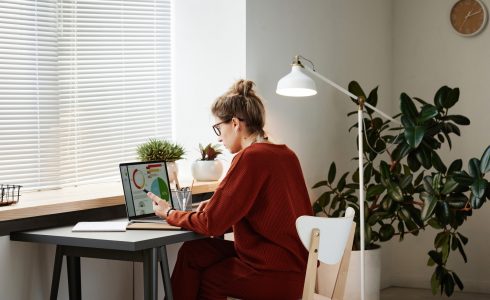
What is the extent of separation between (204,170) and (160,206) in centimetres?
82

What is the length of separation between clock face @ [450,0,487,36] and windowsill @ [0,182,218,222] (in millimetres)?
2206

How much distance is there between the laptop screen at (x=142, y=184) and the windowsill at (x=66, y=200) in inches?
6.9

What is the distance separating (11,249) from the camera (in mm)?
2947

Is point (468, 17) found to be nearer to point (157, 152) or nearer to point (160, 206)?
point (157, 152)

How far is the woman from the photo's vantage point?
9.52 ft

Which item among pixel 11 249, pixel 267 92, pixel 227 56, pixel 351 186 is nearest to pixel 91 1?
pixel 227 56

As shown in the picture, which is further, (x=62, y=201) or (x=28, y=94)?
(x=28, y=94)

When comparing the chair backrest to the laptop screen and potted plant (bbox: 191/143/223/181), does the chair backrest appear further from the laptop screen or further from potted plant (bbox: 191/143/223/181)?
potted plant (bbox: 191/143/223/181)

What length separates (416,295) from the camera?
16.5ft

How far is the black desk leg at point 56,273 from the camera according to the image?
9.69 ft

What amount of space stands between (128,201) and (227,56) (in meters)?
1.22

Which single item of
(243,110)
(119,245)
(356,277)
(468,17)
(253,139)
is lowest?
(356,277)

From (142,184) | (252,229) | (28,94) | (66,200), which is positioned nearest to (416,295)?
(252,229)

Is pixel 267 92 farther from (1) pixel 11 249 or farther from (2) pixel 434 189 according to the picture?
(1) pixel 11 249
